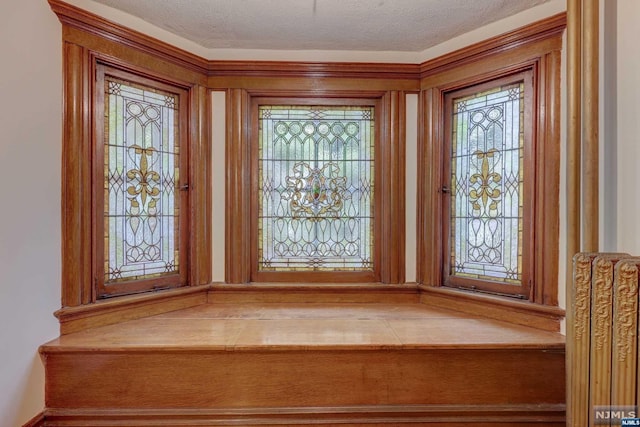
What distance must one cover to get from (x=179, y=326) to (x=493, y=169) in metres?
1.69

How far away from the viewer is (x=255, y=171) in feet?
6.64

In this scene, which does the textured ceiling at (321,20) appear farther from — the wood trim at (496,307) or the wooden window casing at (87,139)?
the wood trim at (496,307)

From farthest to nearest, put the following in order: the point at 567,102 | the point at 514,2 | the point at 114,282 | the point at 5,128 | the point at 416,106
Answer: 1. the point at 416,106
2. the point at 114,282
3. the point at 514,2
4. the point at 567,102
5. the point at 5,128

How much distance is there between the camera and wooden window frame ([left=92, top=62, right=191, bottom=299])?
1643mm

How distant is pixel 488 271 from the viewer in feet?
6.05

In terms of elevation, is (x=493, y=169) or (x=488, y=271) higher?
(x=493, y=169)

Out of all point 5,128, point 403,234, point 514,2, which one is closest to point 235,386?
point 403,234

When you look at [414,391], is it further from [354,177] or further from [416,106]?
[416,106]

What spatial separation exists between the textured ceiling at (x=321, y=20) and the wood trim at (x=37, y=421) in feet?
5.71

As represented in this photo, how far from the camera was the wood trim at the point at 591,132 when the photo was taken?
4.40 feet

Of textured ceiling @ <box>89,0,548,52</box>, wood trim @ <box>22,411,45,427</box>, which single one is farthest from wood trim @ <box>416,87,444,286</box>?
wood trim @ <box>22,411,45,427</box>

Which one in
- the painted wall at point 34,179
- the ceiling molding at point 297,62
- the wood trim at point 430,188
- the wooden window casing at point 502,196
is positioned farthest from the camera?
the wood trim at point 430,188

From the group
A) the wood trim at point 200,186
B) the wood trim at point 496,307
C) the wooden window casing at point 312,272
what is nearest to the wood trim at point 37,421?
the wood trim at point 200,186

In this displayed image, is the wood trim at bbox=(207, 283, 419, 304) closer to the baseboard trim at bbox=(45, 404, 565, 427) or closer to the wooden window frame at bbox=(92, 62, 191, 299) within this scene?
the wooden window frame at bbox=(92, 62, 191, 299)
